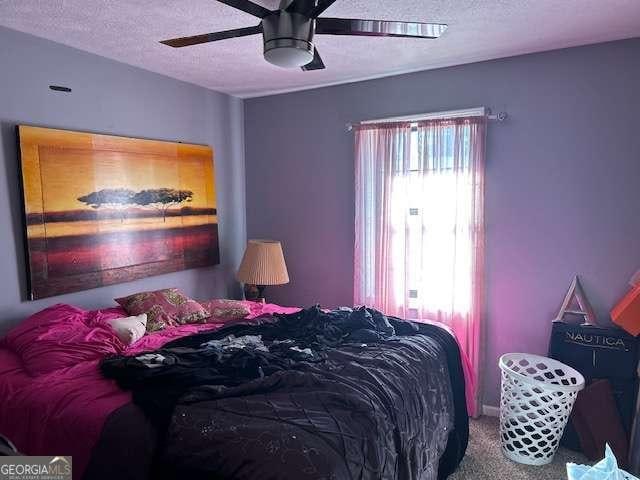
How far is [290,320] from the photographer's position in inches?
101

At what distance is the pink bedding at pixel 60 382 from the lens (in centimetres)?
161

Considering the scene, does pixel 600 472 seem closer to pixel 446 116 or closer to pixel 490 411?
pixel 490 411

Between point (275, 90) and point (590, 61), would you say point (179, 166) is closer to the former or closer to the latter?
point (275, 90)

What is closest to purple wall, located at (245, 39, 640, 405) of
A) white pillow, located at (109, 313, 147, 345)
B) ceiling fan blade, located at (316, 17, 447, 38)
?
ceiling fan blade, located at (316, 17, 447, 38)

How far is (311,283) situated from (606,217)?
7.24ft

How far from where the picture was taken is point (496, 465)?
7.93 feet

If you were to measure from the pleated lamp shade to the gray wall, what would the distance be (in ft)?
1.37

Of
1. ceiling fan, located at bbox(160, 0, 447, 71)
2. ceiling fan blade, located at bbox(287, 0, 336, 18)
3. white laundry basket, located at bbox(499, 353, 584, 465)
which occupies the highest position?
ceiling fan blade, located at bbox(287, 0, 336, 18)

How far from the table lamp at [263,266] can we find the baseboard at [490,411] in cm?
175

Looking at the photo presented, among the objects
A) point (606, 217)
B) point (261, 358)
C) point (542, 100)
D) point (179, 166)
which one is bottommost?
point (261, 358)

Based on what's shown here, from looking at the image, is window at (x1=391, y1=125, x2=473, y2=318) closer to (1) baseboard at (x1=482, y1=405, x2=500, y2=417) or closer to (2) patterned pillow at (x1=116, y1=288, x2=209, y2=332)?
(1) baseboard at (x1=482, y1=405, x2=500, y2=417)

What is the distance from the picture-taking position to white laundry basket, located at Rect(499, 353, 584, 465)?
2312 mm

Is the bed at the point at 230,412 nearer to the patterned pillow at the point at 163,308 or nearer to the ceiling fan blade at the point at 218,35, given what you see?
the patterned pillow at the point at 163,308

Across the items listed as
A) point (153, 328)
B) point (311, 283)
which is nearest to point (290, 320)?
point (153, 328)
